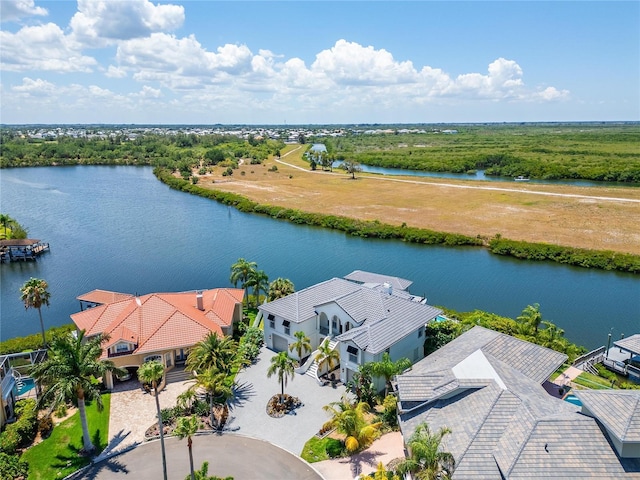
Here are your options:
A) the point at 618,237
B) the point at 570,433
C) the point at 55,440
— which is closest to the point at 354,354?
the point at 570,433

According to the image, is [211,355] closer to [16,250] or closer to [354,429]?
[354,429]

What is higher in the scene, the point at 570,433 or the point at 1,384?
the point at 570,433

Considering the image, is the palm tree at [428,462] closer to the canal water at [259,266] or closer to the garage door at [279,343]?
the garage door at [279,343]

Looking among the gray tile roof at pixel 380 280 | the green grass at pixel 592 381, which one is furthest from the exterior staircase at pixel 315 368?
the green grass at pixel 592 381

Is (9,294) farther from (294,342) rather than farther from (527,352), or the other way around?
(527,352)

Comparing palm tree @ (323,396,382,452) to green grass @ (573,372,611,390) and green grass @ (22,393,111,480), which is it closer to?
green grass @ (22,393,111,480)

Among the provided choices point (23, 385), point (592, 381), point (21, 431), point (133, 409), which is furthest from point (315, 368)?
point (23, 385)
